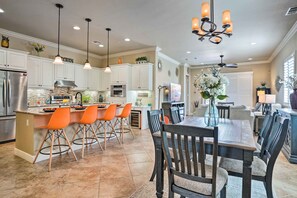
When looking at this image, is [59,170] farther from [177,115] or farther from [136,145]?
[177,115]

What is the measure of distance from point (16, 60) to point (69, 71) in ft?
5.76

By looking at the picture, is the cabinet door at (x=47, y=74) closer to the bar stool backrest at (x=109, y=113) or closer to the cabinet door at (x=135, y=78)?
the cabinet door at (x=135, y=78)

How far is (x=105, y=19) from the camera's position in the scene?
397 cm

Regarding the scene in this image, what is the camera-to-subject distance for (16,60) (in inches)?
179

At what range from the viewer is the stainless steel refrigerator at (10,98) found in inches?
169

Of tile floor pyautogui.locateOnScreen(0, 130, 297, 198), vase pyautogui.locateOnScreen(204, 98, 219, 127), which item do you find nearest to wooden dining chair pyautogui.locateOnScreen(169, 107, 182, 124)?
vase pyautogui.locateOnScreen(204, 98, 219, 127)

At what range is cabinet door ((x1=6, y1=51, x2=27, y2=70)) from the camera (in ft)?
14.5

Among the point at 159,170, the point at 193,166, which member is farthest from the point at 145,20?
the point at 193,166

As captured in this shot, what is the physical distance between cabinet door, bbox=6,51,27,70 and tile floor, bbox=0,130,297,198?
2.20 meters

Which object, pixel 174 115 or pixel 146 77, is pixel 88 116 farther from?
pixel 146 77

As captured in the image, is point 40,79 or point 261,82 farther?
point 261,82

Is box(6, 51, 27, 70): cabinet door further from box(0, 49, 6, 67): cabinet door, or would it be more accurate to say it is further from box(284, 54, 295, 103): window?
box(284, 54, 295, 103): window

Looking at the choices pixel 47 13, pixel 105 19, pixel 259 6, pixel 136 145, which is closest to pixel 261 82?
pixel 259 6

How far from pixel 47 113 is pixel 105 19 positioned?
97.1 inches
